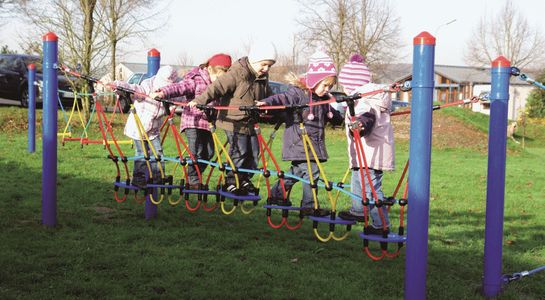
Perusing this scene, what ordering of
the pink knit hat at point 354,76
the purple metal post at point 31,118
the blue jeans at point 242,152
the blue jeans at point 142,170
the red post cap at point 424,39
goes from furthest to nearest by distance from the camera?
the purple metal post at point 31,118 → the blue jeans at point 142,170 → the blue jeans at point 242,152 → the pink knit hat at point 354,76 → the red post cap at point 424,39

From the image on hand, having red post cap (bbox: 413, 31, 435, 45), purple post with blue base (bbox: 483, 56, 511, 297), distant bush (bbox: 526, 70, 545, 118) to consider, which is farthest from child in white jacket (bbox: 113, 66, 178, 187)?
distant bush (bbox: 526, 70, 545, 118)

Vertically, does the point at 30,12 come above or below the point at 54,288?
above

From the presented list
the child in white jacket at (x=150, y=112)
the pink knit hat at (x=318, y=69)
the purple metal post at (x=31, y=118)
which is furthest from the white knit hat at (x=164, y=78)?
the purple metal post at (x=31, y=118)

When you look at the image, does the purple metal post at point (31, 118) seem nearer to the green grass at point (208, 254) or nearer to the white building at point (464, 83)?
the green grass at point (208, 254)

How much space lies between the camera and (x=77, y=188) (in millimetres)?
9297

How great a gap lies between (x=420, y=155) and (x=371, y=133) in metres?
1.38

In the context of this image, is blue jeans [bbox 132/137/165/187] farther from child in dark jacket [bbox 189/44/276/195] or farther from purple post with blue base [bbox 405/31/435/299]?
purple post with blue base [bbox 405/31/435/299]

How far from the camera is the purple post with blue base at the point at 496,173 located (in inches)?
194

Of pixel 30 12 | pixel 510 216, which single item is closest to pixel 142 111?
pixel 510 216

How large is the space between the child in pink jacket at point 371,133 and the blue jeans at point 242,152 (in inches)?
43.5

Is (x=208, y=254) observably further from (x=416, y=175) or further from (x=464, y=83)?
(x=464, y=83)

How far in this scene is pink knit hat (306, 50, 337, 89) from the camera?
5.43 meters

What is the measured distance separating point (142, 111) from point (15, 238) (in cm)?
191

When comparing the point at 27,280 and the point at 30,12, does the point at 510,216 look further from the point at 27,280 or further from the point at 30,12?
the point at 30,12
